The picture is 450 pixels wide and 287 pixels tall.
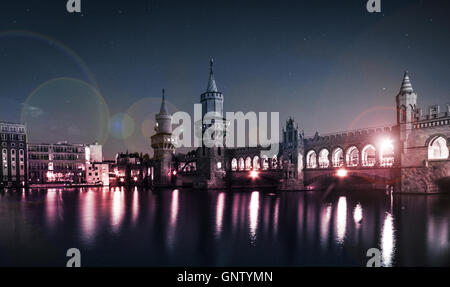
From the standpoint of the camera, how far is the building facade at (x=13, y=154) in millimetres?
94000

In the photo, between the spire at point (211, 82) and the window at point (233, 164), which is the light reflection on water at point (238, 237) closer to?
the window at point (233, 164)

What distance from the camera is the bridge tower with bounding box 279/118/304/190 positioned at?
53125 millimetres

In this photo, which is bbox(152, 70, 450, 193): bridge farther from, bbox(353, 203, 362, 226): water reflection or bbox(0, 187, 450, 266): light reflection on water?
bbox(353, 203, 362, 226): water reflection

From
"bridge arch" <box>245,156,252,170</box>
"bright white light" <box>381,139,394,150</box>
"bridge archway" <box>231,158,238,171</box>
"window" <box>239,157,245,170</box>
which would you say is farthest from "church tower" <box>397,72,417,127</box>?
"bridge archway" <box>231,158,238,171</box>

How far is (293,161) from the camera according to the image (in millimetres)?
53844

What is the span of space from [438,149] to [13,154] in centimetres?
11974

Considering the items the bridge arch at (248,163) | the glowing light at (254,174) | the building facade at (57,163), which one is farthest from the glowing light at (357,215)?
the building facade at (57,163)

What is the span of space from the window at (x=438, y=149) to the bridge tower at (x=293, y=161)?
67.4ft

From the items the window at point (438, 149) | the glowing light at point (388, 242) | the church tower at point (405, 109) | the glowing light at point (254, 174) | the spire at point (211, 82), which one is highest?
the spire at point (211, 82)

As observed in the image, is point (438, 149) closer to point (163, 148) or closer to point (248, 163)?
point (248, 163)

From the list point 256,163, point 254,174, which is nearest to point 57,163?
point 256,163

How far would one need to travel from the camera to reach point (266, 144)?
214 ft

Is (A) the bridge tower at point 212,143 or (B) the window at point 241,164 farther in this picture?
(B) the window at point 241,164
